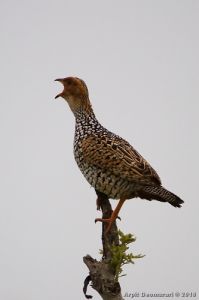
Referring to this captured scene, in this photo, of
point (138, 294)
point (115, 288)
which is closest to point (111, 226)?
point (115, 288)

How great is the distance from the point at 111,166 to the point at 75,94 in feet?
4.08

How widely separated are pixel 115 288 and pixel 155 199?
155 centimetres

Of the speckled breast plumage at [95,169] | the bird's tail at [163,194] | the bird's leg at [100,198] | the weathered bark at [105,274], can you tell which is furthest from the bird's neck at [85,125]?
the weathered bark at [105,274]

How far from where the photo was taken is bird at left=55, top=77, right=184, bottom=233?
22.3 feet

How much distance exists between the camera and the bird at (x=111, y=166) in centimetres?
681

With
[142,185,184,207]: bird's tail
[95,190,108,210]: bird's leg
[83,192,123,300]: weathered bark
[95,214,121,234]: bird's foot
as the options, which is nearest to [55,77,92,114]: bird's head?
[95,190,108,210]: bird's leg

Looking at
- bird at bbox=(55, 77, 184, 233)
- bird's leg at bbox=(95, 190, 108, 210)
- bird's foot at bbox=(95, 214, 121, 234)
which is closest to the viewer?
bird's foot at bbox=(95, 214, 121, 234)

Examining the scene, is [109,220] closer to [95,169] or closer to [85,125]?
[95,169]

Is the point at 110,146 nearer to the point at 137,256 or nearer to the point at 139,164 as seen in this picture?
the point at 139,164

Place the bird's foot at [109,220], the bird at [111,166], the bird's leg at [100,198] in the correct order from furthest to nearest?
the bird's leg at [100,198]
the bird at [111,166]
the bird's foot at [109,220]

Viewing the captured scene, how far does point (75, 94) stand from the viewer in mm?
7473

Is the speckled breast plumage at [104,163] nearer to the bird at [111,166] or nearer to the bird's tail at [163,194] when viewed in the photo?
the bird at [111,166]

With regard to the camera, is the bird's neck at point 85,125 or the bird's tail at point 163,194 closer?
the bird's tail at point 163,194

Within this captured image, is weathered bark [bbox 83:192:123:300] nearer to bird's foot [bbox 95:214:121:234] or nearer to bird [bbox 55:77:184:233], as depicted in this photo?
bird's foot [bbox 95:214:121:234]
